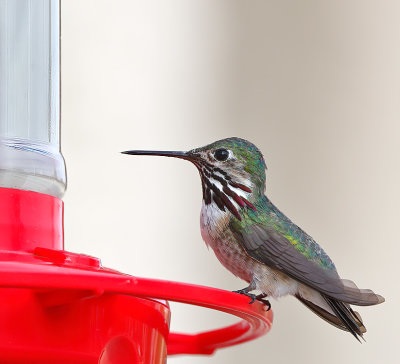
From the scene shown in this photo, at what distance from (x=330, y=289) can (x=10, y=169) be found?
3.08 ft

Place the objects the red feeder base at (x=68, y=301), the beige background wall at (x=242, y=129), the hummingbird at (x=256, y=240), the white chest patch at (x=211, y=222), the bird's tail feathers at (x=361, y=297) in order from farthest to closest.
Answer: the beige background wall at (x=242, y=129), the white chest patch at (x=211, y=222), the hummingbird at (x=256, y=240), the bird's tail feathers at (x=361, y=297), the red feeder base at (x=68, y=301)

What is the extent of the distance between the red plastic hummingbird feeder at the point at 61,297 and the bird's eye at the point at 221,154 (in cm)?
56

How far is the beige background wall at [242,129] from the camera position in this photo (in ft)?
15.9

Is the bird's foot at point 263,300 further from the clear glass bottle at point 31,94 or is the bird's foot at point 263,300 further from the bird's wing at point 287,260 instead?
the clear glass bottle at point 31,94

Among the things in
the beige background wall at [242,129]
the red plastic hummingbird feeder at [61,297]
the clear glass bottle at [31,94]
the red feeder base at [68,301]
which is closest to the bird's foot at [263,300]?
the red plastic hummingbird feeder at [61,297]

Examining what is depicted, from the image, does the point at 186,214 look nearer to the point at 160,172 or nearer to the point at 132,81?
the point at 160,172

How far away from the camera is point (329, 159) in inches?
221

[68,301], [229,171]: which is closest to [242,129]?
[229,171]

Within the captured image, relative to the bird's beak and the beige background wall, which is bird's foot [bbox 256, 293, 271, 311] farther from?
the beige background wall

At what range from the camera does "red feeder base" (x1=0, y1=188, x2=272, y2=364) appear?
1.65 metres

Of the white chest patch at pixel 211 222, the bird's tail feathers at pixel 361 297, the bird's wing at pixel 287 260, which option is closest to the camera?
the bird's tail feathers at pixel 361 297

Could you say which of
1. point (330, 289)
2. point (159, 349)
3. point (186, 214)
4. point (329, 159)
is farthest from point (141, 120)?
point (159, 349)

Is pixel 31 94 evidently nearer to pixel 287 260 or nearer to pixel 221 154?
pixel 221 154

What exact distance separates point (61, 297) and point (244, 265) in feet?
3.62
